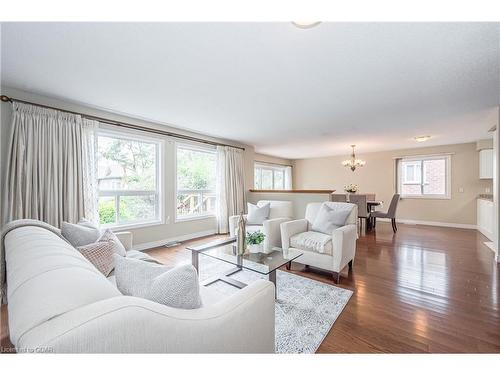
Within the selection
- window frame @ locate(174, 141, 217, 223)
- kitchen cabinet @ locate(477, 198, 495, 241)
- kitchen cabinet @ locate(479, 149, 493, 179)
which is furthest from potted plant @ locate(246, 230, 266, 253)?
kitchen cabinet @ locate(479, 149, 493, 179)

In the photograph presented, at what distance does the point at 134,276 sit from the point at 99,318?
408 mm

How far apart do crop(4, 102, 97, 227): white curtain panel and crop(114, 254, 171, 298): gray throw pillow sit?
2516mm

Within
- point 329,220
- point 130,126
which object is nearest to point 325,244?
point 329,220

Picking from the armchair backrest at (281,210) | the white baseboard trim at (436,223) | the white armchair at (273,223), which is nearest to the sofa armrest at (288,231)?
A: the white armchair at (273,223)

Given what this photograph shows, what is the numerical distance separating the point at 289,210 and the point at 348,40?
300cm

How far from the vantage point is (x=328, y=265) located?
2.57m

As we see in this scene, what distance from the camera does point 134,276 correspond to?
960 millimetres

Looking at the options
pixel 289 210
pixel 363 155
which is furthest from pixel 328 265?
pixel 363 155

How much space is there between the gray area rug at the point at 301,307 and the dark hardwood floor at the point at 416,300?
0.08m

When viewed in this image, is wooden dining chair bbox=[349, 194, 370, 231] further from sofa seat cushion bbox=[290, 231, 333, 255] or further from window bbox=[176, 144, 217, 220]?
window bbox=[176, 144, 217, 220]

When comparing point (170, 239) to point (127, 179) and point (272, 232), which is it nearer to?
point (127, 179)

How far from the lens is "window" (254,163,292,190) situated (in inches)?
293

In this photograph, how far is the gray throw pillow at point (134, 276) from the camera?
91 cm
